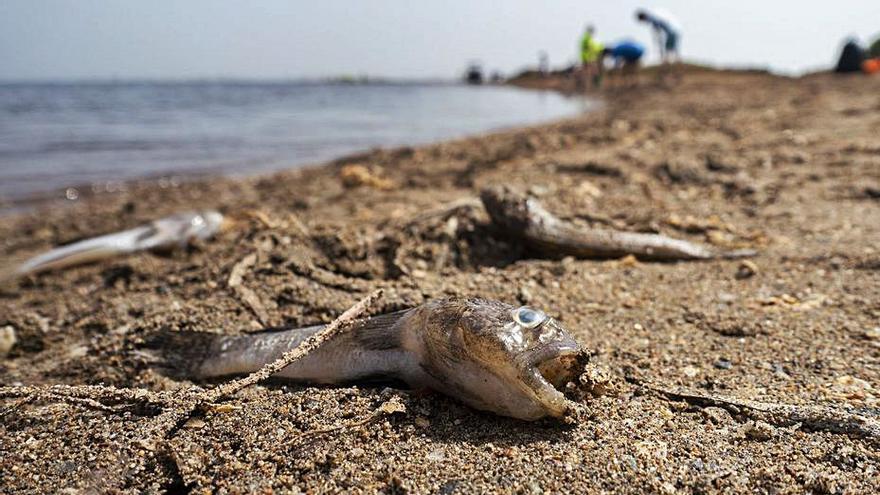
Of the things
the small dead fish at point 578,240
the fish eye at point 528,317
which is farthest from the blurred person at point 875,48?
the fish eye at point 528,317

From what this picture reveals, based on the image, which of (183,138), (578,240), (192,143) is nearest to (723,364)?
(578,240)

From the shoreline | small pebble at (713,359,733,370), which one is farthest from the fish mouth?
the shoreline

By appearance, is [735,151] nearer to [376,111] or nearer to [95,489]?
[95,489]

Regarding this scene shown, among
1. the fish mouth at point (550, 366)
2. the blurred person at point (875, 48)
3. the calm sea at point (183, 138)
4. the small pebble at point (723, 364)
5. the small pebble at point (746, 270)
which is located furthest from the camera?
the blurred person at point (875, 48)

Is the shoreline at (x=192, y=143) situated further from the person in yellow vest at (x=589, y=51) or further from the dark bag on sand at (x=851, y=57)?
the dark bag on sand at (x=851, y=57)

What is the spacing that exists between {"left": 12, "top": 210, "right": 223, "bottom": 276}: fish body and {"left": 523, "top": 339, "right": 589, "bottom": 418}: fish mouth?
3.63 metres

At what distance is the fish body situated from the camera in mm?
4312

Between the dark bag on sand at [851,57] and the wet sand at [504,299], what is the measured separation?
55.2 feet

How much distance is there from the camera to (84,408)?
80.8 inches

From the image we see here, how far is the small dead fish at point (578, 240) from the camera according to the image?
3.52 metres

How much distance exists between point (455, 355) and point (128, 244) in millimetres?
3695

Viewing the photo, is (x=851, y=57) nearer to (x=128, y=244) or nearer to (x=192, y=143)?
(x=192, y=143)

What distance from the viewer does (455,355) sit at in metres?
1.82

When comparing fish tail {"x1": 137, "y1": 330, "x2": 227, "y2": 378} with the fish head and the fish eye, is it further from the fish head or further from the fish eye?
the fish eye
